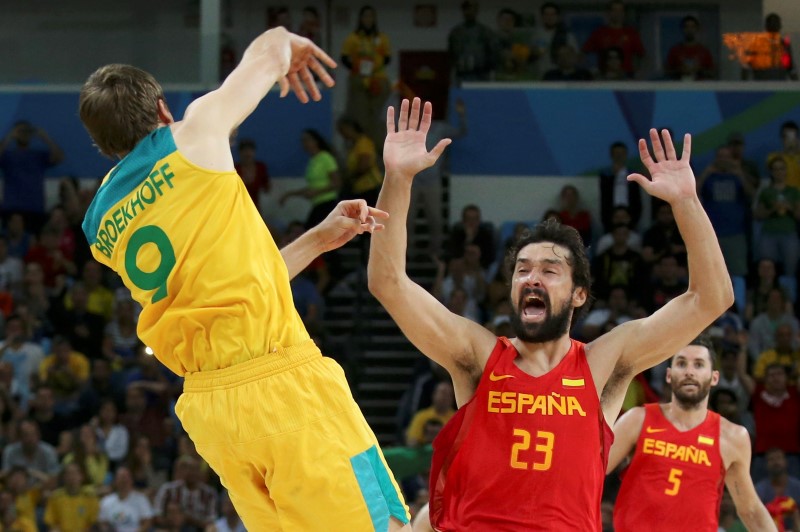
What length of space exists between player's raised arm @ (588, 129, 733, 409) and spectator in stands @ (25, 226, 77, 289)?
10.7 m

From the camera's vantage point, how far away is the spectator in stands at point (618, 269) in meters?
14.3

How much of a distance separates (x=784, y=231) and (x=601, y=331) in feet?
10.6

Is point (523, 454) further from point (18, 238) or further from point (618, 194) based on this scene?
point (18, 238)

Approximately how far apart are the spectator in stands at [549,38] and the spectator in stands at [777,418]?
18.9 feet

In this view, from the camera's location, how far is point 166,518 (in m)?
12.1

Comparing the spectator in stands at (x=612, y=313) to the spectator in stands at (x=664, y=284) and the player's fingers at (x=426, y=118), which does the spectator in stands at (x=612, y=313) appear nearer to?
the spectator in stands at (x=664, y=284)

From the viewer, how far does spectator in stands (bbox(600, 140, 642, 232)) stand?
50.8 ft

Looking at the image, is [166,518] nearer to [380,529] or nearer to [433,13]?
[380,529]

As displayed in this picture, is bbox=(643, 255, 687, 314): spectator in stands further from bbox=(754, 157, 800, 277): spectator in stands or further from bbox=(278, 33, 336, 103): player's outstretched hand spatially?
bbox=(278, 33, 336, 103): player's outstretched hand

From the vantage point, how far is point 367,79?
16.4 metres

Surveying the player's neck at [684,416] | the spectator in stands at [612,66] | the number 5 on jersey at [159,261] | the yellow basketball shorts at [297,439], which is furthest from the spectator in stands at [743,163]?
the number 5 on jersey at [159,261]

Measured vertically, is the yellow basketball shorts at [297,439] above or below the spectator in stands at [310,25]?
below

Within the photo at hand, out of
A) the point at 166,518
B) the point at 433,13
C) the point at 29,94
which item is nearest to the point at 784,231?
the point at 433,13

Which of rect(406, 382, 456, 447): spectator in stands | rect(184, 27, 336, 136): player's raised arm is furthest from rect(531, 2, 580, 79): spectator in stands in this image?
rect(184, 27, 336, 136): player's raised arm
